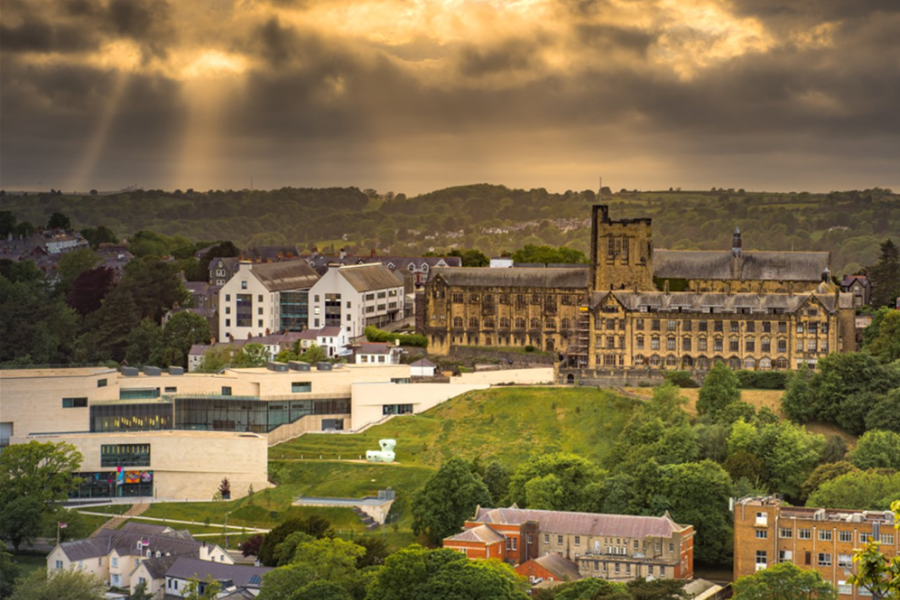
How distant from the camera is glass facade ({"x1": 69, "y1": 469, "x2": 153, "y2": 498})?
104 m

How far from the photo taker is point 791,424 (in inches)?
3782

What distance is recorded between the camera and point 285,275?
137 m

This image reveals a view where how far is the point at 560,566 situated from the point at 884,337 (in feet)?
118

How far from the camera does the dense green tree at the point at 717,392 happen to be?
334 ft

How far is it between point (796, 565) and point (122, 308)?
249ft

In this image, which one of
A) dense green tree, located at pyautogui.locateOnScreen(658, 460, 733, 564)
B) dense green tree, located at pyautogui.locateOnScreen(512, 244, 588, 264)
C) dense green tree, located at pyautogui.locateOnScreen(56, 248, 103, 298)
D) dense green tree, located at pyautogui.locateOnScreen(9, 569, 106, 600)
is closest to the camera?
dense green tree, located at pyautogui.locateOnScreen(9, 569, 106, 600)

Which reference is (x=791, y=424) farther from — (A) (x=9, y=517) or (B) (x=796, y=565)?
(A) (x=9, y=517)

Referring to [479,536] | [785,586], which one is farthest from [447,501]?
[785,586]

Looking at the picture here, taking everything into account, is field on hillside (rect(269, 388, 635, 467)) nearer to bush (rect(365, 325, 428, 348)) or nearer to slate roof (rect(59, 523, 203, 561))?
bush (rect(365, 325, 428, 348))

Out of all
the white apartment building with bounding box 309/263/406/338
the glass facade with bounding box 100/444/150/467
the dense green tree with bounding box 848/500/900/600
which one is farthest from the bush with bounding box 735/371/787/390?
the dense green tree with bounding box 848/500/900/600

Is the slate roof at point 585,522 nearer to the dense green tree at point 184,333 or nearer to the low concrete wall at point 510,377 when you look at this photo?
the low concrete wall at point 510,377

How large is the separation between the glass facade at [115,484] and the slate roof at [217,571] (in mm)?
19378

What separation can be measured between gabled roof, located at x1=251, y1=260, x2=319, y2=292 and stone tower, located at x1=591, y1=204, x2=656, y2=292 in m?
26.7

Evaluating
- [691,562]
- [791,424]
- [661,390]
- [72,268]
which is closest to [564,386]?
[661,390]
